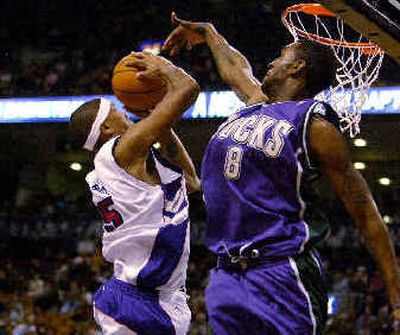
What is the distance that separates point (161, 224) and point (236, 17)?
45.9ft

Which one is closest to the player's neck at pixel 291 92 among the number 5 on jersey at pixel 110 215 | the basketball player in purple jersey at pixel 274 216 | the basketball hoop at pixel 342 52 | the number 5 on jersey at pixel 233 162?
the basketball player in purple jersey at pixel 274 216

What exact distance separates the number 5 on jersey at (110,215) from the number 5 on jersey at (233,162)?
0.72 meters

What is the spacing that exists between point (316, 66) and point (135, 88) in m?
0.90

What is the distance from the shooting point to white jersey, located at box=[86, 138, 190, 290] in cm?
372

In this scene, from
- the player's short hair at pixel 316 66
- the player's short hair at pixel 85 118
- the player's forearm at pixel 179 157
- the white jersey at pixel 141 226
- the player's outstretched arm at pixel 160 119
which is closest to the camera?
the player's short hair at pixel 316 66

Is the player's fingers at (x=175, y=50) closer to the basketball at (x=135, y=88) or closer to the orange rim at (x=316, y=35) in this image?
the basketball at (x=135, y=88)

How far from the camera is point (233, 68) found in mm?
4141

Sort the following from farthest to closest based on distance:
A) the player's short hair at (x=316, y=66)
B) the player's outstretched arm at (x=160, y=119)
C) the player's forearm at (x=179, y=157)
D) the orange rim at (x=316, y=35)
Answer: the orange rim at (x=316, y=35)
the player's forearm at (x=179, y=157)
the player's outstretched arm at (x=160, y=119)
the player's short hair at (x=316, y=66)

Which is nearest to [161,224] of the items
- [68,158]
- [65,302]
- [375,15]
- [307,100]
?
[307,100]

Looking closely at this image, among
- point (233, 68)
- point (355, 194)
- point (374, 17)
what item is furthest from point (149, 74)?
point (355, 194)

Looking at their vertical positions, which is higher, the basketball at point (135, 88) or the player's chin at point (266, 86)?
the player's chin at point (266, 86)

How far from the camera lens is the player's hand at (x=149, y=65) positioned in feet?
12.3

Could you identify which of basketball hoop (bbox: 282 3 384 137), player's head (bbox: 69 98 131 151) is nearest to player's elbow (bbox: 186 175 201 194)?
player's head (bbox: 69 98 131 151)

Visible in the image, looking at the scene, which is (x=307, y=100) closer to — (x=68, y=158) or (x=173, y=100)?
(x=173, y=100)
